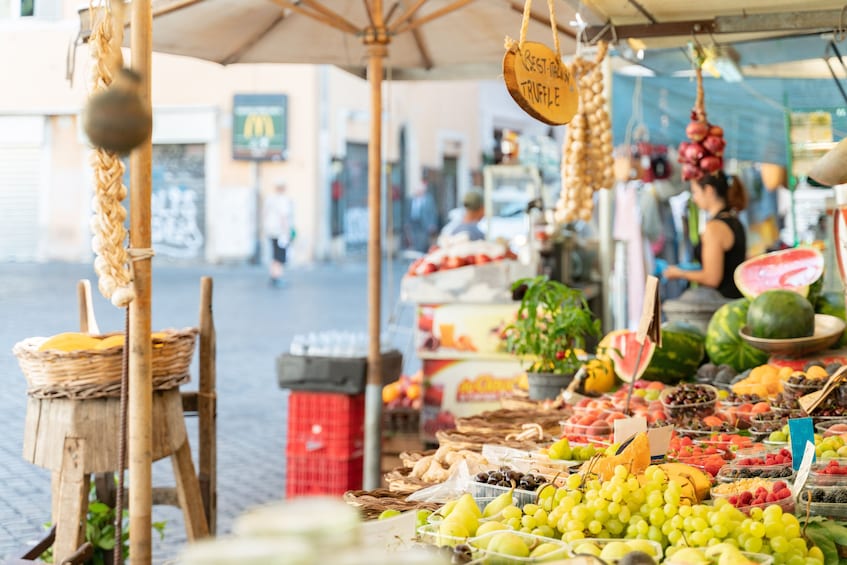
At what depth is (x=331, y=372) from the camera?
562 cm

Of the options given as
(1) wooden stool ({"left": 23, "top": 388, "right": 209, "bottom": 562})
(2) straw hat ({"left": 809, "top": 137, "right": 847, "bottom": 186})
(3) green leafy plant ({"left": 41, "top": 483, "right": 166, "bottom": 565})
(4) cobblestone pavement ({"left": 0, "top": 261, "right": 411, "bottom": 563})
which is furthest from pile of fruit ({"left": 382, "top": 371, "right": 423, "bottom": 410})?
(2) straw hat ({"left": 809, "top": 137, "right": 847, "bottom": 186})

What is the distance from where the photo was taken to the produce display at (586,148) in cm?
486

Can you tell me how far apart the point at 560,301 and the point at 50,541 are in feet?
7.80

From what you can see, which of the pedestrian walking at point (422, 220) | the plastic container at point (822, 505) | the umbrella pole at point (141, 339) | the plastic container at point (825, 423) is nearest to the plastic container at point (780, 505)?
the plastic container at point (822, 505)

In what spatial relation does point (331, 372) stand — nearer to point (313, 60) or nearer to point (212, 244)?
point (313, 60)

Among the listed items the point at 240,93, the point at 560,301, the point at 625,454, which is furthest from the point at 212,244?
the point at 625,454

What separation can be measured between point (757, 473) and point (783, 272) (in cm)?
261

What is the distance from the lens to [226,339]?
1202 cm

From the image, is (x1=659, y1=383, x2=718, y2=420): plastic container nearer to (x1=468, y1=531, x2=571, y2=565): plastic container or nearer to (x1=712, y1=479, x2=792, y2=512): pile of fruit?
(x1=712, y1=479, x2=792, y2=512): pile of fruit

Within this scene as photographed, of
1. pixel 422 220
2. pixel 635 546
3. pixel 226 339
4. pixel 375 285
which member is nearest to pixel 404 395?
pixel 375 285

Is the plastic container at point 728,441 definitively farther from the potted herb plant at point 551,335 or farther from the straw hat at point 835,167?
the potted herb plant at point 551,335

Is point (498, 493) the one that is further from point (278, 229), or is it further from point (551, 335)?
point (278, 229)

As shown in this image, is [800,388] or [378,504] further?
[800,388]

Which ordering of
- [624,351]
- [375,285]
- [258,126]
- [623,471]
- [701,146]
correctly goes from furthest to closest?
[258,126] → [701,146] → [375,285] → [624,351] → [623,471]
